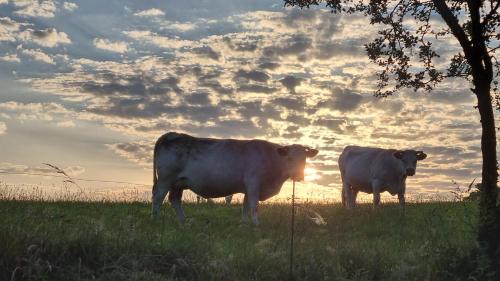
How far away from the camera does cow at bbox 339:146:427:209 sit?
2430 centimetres

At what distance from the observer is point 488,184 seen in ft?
44.5

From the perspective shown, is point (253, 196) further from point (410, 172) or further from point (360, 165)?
point (360, 165)

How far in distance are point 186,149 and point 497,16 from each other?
9545mm

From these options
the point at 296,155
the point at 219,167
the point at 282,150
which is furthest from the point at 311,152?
the point at 219,167

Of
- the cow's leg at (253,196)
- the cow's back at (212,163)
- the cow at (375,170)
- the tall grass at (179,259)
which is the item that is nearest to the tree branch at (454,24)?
the tall grass at (179,259)

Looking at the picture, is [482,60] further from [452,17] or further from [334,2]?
[334,2]

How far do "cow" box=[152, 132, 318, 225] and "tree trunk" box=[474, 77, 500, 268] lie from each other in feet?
19.8

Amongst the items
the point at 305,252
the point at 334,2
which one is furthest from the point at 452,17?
the point at 305,252

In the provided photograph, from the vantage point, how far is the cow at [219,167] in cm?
1900

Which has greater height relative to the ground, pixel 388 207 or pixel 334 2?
pixel 334 2

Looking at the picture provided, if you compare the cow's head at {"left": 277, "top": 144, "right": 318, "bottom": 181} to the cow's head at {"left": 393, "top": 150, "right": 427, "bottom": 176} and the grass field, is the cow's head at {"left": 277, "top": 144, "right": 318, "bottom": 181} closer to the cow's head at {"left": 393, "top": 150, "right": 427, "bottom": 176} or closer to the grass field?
the cow's head at {"left": 393, "top": 150, "right": 427, "bottom": 176}

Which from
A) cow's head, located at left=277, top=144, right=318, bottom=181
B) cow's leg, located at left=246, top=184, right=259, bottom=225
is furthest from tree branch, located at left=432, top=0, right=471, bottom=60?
cow's leg, located at left=246, top=184, right=259, bottom=225

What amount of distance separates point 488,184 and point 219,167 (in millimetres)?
8155

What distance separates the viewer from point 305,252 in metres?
10.5
